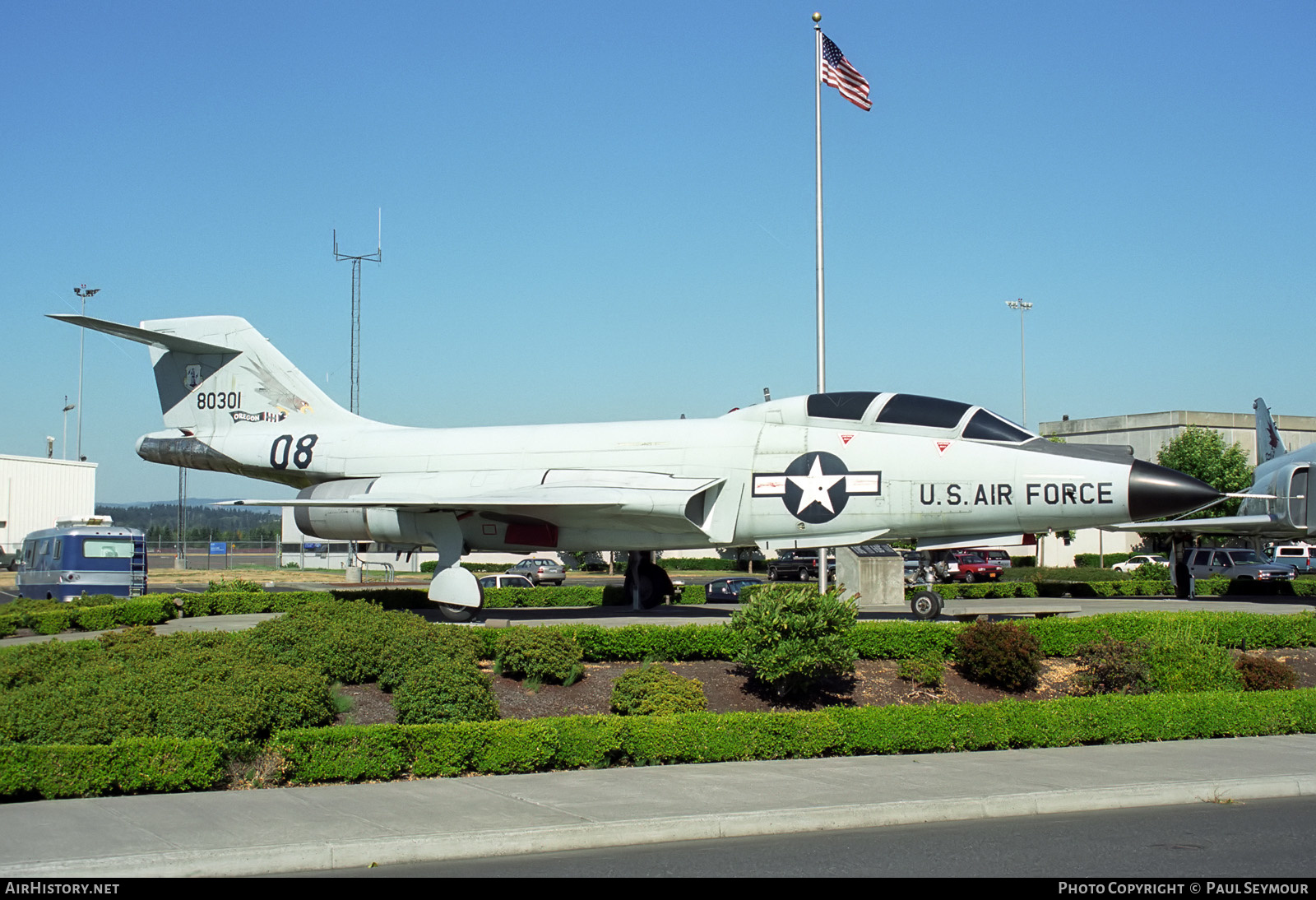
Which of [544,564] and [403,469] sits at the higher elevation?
[403,469]

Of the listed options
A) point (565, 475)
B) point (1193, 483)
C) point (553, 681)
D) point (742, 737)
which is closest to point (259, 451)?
point (565, 475)

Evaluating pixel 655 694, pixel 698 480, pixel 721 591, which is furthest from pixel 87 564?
pixel 655 694

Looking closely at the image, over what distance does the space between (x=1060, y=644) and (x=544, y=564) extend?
37579 millimetres

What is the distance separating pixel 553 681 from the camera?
45.4ft

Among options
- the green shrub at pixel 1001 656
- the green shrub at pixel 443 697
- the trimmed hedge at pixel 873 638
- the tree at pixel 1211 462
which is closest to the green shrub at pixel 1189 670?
the trimmed hedge at pixel 873 638

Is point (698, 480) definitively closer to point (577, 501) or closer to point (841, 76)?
point (577, 501)

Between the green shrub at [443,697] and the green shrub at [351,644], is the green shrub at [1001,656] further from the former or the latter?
the green shrub at [351,644]

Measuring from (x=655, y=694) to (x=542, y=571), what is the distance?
1503 inches

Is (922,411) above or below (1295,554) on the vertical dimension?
above

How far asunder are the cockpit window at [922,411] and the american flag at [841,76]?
34.3 feet

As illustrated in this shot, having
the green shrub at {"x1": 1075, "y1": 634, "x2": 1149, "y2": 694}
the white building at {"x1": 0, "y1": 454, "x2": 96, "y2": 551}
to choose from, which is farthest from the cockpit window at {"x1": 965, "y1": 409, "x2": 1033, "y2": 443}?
the white building at {"x1": 0, "y1": 454, "x2": 96, "y2": 551}

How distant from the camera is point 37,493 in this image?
209ft
